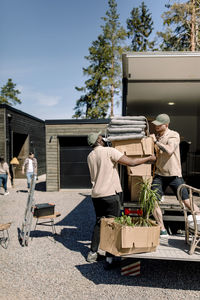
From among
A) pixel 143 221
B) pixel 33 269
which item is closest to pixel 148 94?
pixel 143 221

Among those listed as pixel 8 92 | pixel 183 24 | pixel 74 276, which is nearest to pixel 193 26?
pixel 183 24

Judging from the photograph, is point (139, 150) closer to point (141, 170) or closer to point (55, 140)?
point (141, 170)

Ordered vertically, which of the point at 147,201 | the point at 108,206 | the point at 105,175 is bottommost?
the point at 108,206

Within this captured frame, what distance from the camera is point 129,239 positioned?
2678 mm

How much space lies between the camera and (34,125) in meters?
17.7

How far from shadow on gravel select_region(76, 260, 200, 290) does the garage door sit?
7.99m

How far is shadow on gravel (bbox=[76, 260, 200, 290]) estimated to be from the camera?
10.3 feet

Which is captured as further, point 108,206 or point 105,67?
point 105,67

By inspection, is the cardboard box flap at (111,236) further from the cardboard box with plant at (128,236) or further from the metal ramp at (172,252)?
the metal ramp at (172,252)

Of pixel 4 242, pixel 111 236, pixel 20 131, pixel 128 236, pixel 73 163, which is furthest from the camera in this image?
pixel 20 131

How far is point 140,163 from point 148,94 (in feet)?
11.7

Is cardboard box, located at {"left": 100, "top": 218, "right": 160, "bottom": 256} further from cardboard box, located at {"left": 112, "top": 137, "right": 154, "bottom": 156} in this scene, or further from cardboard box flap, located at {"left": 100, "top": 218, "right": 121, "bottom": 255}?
cardboard box, located at {"left": 112, "top": 137, "right": 154, "bottom": 156}

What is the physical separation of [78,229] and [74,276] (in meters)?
2.20

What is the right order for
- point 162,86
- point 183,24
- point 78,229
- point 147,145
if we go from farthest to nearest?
point 183,24
point 162,86
point 78,229
point 147,145
